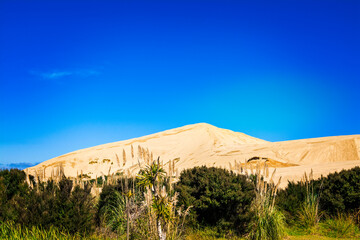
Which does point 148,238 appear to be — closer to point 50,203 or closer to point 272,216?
point 50,203

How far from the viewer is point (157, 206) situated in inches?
208

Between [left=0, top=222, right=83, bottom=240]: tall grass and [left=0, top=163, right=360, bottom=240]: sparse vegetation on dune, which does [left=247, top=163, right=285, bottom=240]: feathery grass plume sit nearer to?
A: [left=0, top=163, right=360, bottom=240]: sparse vegetation on dune

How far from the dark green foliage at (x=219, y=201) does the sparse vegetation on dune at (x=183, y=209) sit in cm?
3

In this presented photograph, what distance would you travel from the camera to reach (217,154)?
30.3 metres

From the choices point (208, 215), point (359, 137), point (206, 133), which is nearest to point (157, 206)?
point (208, 215)

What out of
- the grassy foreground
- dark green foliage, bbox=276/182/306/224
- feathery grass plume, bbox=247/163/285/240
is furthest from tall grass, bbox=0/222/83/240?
dark green foliage, bbox=276/182/306/224

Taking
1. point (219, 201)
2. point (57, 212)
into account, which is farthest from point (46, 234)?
point (219, 201)

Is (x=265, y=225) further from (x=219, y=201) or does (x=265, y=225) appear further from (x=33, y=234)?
(x=33, y=234)

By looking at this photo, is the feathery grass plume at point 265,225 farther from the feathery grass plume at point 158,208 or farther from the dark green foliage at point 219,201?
the feathery grass plume at point 158,208

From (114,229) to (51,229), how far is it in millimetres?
1778

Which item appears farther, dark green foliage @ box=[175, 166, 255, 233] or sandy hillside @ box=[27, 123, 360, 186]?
sandy hillside @ box=[27, 123, 360, 186]

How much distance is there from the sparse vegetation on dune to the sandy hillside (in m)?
5.53

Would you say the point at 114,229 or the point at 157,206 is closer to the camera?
the point at 157,206

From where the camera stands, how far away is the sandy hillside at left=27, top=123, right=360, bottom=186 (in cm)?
2303
